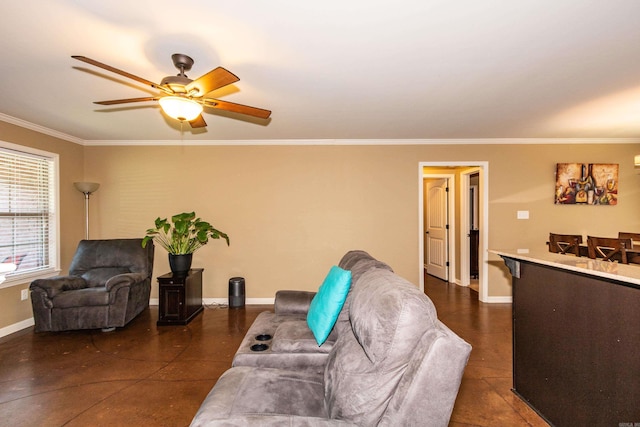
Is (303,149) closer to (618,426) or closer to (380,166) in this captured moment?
(380,166)

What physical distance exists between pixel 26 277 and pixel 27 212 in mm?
776

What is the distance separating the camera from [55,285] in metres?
3.36

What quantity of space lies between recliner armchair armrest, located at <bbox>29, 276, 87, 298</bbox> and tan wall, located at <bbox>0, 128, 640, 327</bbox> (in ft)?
3.42

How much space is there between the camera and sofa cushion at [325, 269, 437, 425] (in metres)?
1.20

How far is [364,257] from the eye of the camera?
2.27m

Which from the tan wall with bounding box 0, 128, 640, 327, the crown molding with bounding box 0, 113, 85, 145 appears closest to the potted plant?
the tan wall with bounding box 0, 128, 640, 327

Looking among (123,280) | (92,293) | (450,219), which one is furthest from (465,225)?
(92,293)

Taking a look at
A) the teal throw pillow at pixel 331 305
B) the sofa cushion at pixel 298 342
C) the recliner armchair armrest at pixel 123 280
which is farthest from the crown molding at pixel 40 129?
the teal throw pillow at pixel 331 305

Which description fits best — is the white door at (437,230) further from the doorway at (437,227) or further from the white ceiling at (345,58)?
the white ceiling at (345,58)

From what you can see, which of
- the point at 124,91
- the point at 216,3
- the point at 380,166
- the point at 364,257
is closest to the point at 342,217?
the point at 380,166

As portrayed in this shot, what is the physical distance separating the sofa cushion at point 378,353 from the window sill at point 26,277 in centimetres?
404

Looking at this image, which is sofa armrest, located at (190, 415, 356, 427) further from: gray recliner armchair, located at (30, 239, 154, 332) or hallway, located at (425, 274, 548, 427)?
gray recliner armchair, located at (30, 239, 154, 332)

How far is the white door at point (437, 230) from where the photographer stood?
591 cm

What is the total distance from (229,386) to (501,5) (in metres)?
2.43
